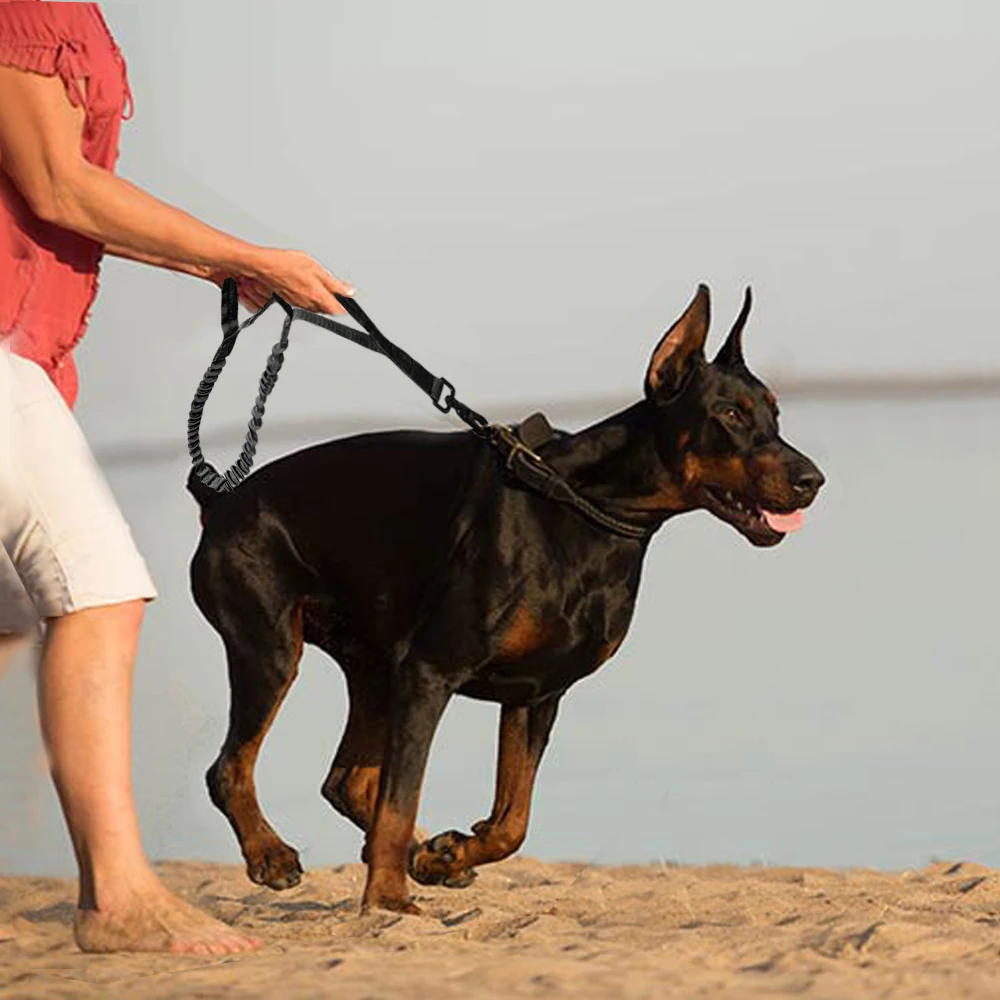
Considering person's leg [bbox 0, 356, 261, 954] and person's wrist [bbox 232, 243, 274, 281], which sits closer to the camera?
person's leg [bbox 0, 356, 261, 954]

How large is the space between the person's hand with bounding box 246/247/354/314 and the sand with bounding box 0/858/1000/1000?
59.6 inches

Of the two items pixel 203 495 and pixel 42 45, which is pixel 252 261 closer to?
pixel 42 45

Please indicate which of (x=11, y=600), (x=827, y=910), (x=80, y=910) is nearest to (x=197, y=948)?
(x=80, y=910)

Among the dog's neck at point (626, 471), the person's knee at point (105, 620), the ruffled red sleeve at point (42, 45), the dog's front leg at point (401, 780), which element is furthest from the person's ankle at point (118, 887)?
the dog's neck at point (626, 471)

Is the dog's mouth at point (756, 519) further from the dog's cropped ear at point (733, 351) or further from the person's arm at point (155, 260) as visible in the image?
the person's arm at point (155, 260)

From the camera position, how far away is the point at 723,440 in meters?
6.56

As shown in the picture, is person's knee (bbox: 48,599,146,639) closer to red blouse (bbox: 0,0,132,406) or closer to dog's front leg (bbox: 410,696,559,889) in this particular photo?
red blouse (bbox: 0,0,132,406)

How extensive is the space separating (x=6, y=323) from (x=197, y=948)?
57.1 inches

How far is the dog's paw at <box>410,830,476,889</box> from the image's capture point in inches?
274

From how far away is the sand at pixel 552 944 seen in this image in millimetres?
4727

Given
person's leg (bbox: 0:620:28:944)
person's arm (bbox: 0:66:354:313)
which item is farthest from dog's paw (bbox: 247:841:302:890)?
person's arm (bbox: 0:66:354:313)

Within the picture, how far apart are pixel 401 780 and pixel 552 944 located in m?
1.06

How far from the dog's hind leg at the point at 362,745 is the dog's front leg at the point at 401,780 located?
0.78 m

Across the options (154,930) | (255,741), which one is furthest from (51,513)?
(255,741)
